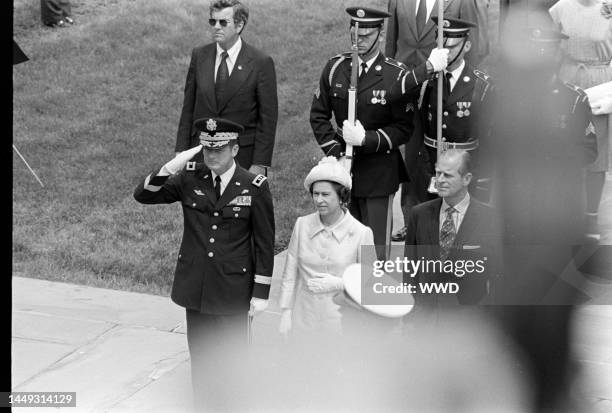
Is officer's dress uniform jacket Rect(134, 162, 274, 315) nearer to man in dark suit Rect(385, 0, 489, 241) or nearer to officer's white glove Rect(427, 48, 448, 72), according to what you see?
officer's white glove Rect(427, 48, 448, 72)

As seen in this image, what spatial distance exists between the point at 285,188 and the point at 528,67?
4394 mm

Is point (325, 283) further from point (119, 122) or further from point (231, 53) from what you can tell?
point (119, 122)

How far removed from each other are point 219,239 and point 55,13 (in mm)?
9022

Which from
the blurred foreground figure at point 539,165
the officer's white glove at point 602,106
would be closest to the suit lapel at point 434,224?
the blurred foreground figure at point 539,165

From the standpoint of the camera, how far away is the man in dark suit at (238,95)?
819 cm

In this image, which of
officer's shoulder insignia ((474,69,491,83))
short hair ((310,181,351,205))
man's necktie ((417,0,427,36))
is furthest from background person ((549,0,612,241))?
short hair ((310,181,351,205))

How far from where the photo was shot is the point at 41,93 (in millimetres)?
13383

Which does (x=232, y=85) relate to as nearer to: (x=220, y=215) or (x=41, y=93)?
(x=220, y=215)

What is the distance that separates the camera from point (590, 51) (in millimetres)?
8758

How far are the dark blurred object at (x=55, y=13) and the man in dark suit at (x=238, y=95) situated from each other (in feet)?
22.9

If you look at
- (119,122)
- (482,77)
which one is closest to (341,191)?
(482,77)

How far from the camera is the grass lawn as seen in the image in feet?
32.0

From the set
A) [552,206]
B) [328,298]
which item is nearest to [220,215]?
Result: [328,298]

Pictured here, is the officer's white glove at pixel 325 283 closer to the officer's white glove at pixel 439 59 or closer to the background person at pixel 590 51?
the officer's white glove at pixel 439 59
